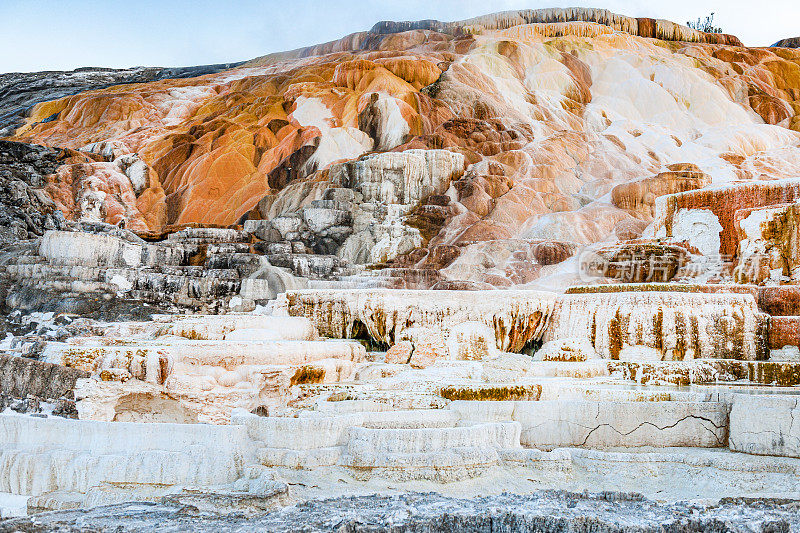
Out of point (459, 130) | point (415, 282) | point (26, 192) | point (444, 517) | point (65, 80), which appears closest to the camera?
point (444, 517)

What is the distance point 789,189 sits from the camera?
1596 cm

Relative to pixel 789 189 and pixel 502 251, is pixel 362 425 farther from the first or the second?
pixel 502 251

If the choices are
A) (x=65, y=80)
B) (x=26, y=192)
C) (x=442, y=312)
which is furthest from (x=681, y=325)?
(x=65, y=80)

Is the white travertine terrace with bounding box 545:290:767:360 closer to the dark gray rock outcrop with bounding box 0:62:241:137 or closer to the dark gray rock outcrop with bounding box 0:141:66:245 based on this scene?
the dark gray rock outcrop with bounding box 0:141:66:245

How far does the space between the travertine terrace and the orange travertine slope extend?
0.10 meters

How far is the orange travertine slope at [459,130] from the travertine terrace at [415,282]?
0.10 metres

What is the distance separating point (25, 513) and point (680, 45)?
2731cm

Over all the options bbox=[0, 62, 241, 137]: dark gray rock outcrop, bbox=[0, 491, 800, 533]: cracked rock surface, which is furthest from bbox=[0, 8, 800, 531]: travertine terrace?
bbox=[0, 62, 241, 137]: dark gray rock outcrop

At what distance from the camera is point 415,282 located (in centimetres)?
1920

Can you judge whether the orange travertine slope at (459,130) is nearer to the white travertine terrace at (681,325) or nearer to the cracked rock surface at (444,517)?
the white travertine terrace at (681,325)

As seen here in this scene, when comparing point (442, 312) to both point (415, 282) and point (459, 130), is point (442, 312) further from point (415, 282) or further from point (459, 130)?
point (459, 130)

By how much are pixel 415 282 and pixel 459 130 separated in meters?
7.81

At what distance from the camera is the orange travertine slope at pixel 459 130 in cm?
2302

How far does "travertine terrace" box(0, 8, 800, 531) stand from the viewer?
7074 millimetres
